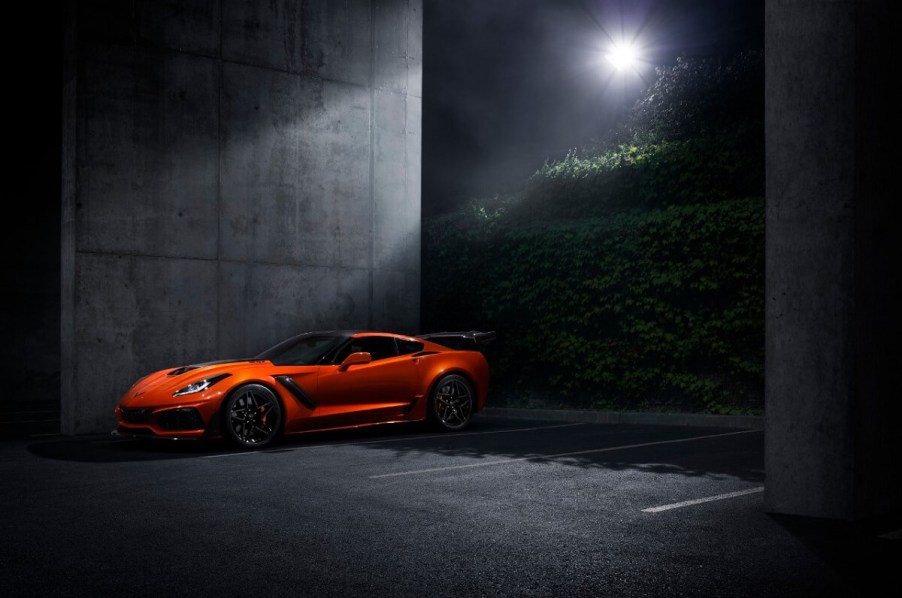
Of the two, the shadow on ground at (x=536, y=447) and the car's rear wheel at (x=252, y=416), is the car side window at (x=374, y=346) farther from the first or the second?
the car's rear wheel at (x=252, y=416)

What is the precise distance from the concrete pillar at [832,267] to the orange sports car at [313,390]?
5.51 metres

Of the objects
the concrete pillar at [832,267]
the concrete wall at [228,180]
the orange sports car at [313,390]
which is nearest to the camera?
the concrete pillar at [832,267]

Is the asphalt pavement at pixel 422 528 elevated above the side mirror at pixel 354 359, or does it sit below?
below

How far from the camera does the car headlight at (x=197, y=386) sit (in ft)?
29.3

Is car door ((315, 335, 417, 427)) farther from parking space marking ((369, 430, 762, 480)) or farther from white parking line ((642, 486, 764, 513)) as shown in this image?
white parking line ((642, 486, 764, 513))

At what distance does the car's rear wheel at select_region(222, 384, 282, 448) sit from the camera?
29.6 ft

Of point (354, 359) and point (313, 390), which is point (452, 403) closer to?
point (354, 359)

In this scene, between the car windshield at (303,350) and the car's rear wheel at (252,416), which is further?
the car windshield at (303,350)

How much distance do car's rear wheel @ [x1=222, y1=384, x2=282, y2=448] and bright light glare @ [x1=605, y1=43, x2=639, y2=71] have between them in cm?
1447

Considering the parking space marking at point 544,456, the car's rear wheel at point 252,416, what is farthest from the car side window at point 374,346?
the parking space marking at point 544,456

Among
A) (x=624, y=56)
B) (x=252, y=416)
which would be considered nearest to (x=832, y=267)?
(x=252, y=416)

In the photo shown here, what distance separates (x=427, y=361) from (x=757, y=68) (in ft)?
35.8

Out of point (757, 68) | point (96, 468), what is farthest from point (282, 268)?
point (757, 68)

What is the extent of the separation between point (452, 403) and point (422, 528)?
587 centimetres
